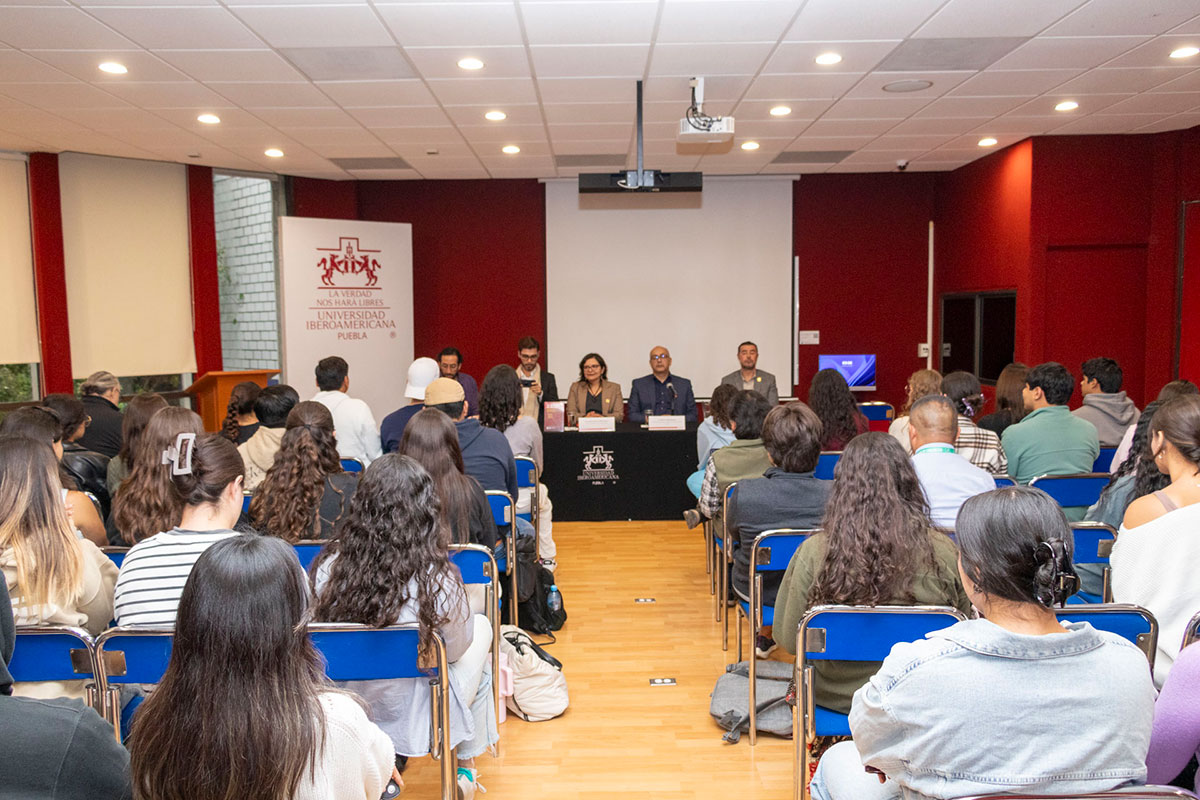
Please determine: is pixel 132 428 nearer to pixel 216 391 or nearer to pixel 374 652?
pixel 374 652

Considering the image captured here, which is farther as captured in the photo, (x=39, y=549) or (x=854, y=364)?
(x=854, y=364)

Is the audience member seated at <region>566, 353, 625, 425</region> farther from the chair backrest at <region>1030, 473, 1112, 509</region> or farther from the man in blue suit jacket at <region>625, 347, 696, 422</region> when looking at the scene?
the chair backrest at <region>1030, 473, 1112, 509</region>

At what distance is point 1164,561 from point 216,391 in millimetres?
7116

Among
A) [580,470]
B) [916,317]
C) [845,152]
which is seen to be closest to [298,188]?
[580,470]

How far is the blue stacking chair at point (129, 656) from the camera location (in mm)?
2049

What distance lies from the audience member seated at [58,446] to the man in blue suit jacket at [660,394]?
5047 mm

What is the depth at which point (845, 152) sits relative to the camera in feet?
25.7

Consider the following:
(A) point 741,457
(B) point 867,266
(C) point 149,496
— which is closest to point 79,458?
(C) point 149,496

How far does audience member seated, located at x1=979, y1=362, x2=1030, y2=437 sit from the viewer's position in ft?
17.0

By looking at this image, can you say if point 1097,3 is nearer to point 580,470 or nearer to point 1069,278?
point 1069,278

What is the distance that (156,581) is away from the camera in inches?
88.1

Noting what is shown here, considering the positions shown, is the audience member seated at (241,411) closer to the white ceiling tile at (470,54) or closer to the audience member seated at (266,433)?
the audience member seated at (266,433)

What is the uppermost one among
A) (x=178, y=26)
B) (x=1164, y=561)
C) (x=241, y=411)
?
(x=178, y=26)

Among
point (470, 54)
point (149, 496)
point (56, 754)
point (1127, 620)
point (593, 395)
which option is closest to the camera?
point (56, 754)
